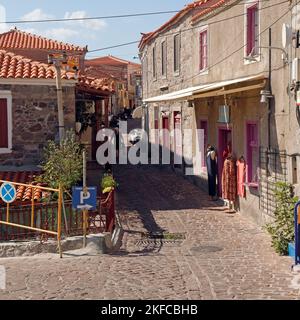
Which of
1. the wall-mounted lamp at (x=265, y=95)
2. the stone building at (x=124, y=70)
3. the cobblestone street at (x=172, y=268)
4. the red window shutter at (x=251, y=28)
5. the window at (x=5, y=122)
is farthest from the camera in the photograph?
the stone building at (x=124, y=70)

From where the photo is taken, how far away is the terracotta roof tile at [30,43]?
30891 millimetres

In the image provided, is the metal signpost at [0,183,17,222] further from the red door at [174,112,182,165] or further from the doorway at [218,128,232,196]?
the red door at [174,112,182,165]

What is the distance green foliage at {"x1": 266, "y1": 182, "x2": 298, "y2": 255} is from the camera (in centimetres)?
936

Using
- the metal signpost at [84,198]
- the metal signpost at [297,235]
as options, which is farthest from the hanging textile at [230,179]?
the metal signpost at [297,235]

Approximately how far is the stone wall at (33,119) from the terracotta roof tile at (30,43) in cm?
1697

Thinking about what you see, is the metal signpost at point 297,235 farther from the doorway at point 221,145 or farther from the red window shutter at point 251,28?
the doorway at point 221,145

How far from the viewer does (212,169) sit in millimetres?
15750

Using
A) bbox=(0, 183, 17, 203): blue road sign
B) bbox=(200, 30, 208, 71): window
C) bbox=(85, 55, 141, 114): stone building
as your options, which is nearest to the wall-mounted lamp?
bbox=(0, 183, 17, 203): blue road sign

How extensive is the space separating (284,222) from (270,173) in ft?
7.75

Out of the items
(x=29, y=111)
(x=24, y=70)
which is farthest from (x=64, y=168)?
(x=24, y=70)

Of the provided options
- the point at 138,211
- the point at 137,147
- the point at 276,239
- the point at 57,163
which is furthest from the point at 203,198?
the point at 137,147

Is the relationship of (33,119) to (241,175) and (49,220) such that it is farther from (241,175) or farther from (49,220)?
(241,175)

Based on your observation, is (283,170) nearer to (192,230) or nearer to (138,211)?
(192,230)

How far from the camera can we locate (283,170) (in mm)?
10758
